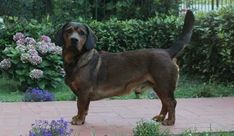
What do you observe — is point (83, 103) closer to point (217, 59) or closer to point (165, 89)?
point (165, 89)

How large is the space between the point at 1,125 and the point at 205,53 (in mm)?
5469

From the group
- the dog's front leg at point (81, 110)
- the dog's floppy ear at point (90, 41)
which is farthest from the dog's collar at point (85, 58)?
the dog's front leg at point (81, 110)

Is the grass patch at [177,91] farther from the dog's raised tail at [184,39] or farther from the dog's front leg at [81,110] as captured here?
the dog's front leg at [81,110]

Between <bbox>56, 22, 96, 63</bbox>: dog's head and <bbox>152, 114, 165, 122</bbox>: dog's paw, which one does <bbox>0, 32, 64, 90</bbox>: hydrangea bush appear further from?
<bbox>152, 114, 165, 122</bbox>: dog's paw

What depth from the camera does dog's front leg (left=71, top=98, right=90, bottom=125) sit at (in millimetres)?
6742

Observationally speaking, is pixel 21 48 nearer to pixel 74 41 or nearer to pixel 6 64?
pixel 6 64

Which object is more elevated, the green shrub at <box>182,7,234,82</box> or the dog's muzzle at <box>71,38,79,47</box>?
the dog's muzzle at <box>71,38,79,47</box>

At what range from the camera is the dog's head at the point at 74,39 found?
21.6 feet

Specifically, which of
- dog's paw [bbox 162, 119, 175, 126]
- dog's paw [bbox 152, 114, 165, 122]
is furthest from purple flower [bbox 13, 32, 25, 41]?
dog's paw [bbox 162, 119, 175, 126]

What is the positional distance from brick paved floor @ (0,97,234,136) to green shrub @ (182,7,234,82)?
149 cm

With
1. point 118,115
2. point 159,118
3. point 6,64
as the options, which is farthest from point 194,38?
point 159,118

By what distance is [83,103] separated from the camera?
6.73 metres

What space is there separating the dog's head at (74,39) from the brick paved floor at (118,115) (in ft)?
3.09

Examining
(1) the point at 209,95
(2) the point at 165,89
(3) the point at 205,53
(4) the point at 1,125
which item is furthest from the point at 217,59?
(4) the point at 1,125
